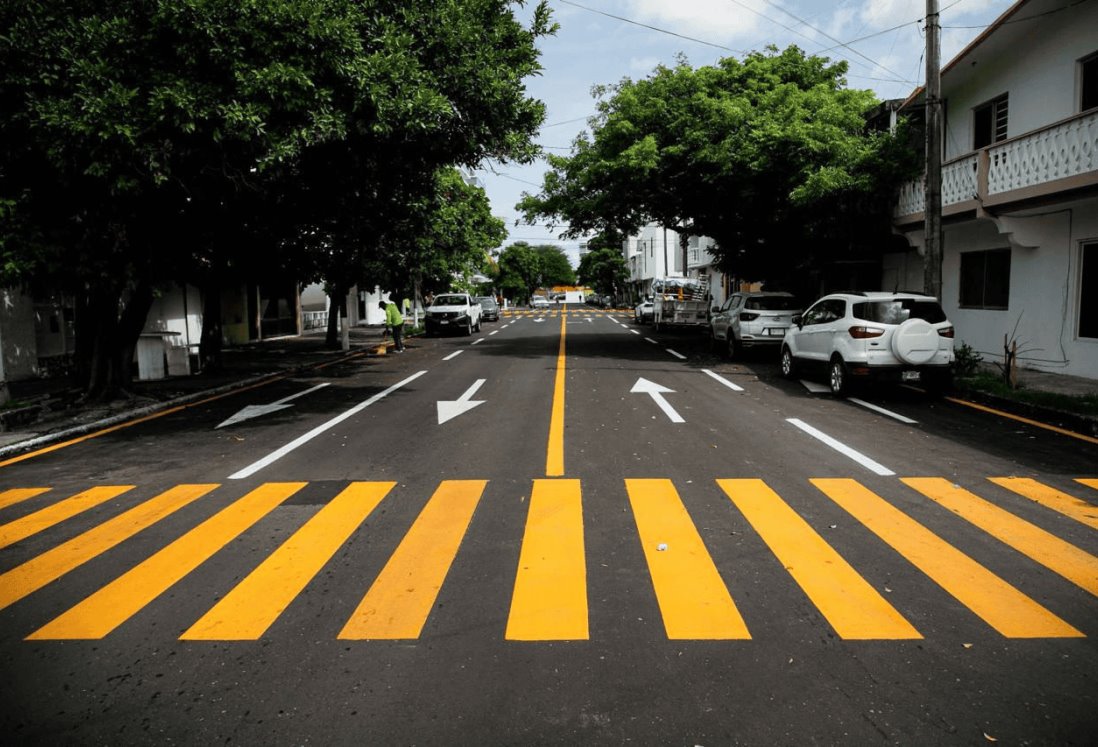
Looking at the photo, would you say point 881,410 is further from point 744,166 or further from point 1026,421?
point 744,166

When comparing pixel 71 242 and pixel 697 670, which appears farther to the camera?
pixel 71 242

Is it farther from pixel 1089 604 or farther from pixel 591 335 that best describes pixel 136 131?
pixel 591 335

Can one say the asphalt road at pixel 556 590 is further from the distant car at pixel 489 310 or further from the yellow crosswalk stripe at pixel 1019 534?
the distant car at pixel 489 310

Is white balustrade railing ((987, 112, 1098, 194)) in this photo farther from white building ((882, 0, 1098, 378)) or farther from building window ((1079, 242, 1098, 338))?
building window ((1079, 242, 1098, 338))

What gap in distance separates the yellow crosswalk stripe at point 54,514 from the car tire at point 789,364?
11.9 metres

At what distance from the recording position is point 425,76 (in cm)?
995

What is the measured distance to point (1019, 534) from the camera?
17.7ft

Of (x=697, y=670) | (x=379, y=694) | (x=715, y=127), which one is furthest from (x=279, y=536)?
(x=715, y=127)

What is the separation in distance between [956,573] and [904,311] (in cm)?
805

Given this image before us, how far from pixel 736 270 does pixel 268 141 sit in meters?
19.4

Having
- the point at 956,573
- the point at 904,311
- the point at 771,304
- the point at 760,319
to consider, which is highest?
the point at 771,304

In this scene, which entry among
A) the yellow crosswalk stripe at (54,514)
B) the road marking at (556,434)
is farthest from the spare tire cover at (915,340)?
the yellow crosswalk stripe at (54,514)

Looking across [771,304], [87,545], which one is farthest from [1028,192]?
[87,545]

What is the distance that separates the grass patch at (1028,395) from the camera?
32.6ft
